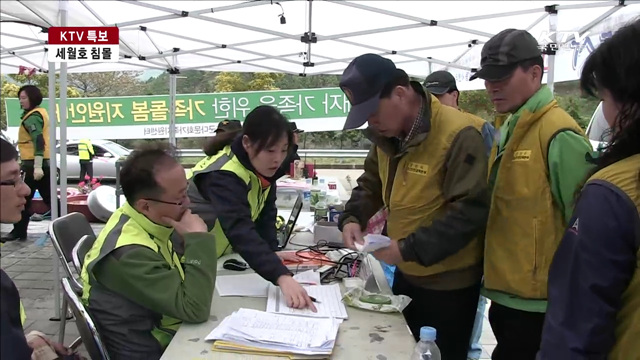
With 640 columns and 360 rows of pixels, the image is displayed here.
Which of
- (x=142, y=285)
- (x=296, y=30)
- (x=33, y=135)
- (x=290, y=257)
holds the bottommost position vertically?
(x=290, y=257)

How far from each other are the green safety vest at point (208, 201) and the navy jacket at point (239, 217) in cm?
2

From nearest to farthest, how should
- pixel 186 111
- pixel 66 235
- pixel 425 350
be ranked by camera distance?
pixel 425 350
pixel 66 235
pixel 186 111

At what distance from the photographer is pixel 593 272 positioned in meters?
0.81

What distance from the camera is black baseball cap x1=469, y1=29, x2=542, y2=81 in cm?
149

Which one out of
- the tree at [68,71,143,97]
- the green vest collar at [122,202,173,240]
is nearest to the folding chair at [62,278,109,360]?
the green vest collar at [122,202,173,240]

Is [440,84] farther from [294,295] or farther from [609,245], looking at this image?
[609,245]

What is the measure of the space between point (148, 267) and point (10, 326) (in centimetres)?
39

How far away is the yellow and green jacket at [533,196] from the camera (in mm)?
1386

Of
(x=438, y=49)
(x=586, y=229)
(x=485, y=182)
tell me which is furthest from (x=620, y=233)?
(x=438, y=49)

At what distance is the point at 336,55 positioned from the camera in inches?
237

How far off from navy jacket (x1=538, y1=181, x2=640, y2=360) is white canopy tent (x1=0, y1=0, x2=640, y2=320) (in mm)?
3126

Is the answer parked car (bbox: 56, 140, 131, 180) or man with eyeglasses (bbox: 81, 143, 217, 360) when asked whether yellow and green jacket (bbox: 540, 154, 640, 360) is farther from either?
parked car (bbox: 56, 140, 131, 180)
